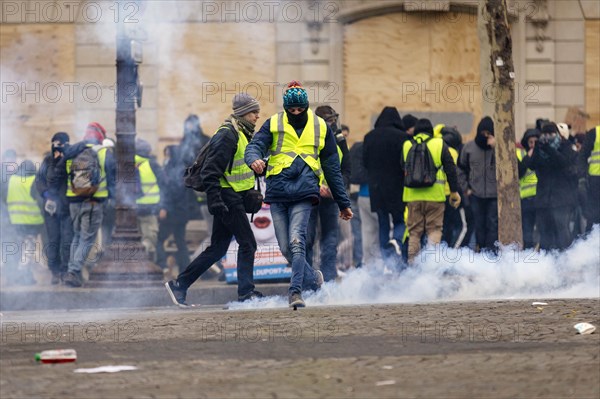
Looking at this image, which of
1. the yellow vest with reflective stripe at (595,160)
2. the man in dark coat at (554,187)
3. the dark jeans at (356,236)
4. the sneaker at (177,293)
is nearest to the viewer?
the sneaker at (177,293)

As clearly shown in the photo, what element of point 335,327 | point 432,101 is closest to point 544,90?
point 432,101

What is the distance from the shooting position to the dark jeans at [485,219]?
15.8 metres

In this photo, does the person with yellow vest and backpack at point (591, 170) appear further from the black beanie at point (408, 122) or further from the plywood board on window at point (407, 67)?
the plywood board on window at point (407, 67)

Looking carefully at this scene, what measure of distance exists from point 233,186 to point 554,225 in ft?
17.3

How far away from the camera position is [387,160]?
15625 millimetres

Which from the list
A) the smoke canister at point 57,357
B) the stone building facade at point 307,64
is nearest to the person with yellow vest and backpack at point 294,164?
the smoke canister at point 57,357

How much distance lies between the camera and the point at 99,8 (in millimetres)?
18281

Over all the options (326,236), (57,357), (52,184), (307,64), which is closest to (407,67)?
(307,64)

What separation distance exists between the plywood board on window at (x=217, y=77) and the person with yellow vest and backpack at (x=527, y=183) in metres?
5.99

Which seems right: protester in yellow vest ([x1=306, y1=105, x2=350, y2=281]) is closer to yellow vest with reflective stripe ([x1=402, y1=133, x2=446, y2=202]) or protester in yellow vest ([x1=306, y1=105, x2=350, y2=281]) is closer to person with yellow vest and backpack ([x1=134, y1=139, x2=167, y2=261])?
yellow vest with reflective stripe ([x1=402, y1=133, x2=446, y2=202])

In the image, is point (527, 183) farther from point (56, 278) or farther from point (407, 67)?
point (407, 67)

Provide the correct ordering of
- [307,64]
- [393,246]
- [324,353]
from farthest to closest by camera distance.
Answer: [307,64], [393,246], [324,353]

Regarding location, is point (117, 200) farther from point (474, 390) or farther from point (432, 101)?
point (474, 390)

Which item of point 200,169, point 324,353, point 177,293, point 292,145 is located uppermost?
point 292,145
